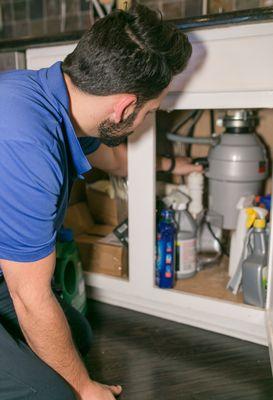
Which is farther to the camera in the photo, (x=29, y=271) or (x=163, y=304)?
(x=163, y=304)

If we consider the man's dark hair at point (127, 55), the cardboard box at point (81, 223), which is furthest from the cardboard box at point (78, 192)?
the man's dark hair at point (127, 55)

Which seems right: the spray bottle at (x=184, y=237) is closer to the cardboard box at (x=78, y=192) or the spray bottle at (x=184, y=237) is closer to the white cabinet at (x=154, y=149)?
the white cabinet at (x=154, y=149)

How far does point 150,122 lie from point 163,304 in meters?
0.57

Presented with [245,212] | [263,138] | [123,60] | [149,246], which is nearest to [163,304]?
[149,246]

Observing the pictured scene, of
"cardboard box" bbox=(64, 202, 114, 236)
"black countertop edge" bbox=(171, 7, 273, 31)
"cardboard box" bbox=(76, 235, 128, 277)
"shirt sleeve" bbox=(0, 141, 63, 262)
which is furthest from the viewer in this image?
"cardboard box" bbox=(64, 202, 114, 236)

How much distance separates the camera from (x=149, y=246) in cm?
126

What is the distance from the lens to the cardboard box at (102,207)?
1597mm

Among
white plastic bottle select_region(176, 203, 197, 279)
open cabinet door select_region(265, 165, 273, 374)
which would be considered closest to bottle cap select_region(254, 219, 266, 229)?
open cabinet door select_region(265, 165, 273, 374)

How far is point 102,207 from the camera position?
5.32 feet

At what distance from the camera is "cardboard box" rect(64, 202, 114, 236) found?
1.56 meters

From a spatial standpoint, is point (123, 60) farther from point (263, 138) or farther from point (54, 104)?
point (263, 138)

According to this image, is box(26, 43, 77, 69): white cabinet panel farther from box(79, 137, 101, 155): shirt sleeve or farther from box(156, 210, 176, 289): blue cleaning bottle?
box(156, 210, 176, 289): blue cleaning bottle

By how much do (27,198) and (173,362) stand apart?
26.7 inches

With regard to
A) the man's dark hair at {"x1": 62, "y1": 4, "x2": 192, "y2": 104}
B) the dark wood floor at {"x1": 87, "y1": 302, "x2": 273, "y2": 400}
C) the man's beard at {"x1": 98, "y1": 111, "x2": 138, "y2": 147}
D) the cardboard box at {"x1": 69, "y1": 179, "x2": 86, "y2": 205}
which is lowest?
the dark wood floor at {"x1": 87, "y1": 302, "x2": 273, "y2": 400}
